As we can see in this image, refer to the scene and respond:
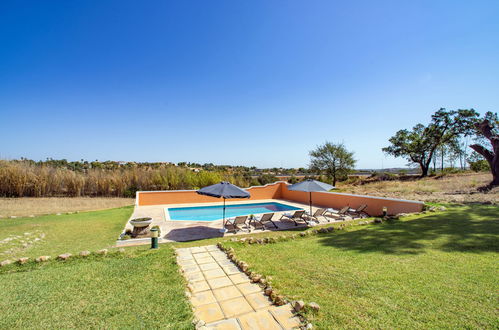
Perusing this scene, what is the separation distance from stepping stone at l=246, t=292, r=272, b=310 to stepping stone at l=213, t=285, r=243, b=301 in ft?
0.57

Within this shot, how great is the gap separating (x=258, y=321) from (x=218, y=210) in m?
11.2

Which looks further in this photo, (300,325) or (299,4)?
(299,4)

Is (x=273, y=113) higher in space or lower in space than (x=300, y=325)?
higher

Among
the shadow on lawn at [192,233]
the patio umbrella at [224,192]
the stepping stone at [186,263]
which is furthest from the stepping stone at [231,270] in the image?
the patio umbrella at [224,192]

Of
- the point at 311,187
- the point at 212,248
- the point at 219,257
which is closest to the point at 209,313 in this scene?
the point at 219,257

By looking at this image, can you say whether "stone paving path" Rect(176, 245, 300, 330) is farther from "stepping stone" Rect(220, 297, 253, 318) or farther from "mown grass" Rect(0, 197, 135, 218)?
"mown grass" Rect(0, 197, 135, 218)

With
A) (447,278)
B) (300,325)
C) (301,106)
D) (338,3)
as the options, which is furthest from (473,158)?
(300,325)

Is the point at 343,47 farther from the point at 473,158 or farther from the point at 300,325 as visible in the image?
the point at 473,158

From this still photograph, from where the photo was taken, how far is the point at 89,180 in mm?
14914

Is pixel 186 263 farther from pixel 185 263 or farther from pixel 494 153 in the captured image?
pixel 494 153

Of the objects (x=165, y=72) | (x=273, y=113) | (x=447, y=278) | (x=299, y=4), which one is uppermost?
(x=299, y=4)

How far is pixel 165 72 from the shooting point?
13.7 meters

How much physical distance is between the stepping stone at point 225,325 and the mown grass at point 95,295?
0.25m

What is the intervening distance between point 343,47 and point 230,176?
1146 centimetres
